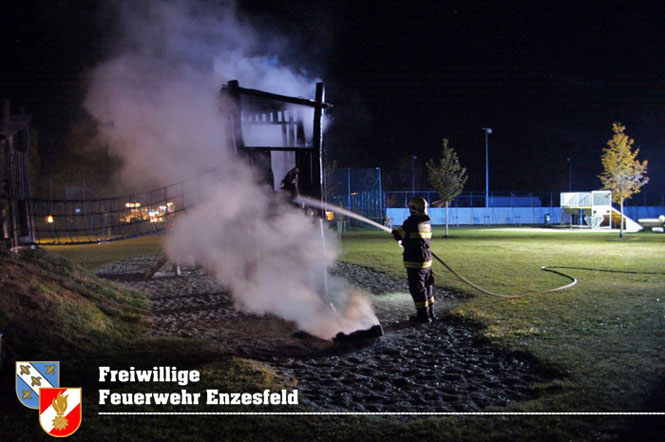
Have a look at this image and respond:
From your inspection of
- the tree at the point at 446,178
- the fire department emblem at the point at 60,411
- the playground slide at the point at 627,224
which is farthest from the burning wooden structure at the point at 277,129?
the playground slide at the point at 627,224

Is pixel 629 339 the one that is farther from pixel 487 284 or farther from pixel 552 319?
pixel 487 284

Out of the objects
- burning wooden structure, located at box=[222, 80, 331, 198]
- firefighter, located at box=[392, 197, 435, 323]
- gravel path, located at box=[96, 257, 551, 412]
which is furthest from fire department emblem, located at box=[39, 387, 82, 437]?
firefighter, located at box=[392, 197, 435, 323]

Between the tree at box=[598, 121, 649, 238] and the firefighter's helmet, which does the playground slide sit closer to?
the tree at box=[598, 121, 649, 238]

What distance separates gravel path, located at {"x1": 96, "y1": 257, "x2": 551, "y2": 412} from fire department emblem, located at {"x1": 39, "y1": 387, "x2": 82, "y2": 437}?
194 cm

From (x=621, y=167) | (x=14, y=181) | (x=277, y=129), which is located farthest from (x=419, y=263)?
(x=621, y=167)

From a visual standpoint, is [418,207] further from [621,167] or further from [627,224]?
[627,224]

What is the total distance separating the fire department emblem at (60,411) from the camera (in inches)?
143

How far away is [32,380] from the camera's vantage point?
13.4 ft

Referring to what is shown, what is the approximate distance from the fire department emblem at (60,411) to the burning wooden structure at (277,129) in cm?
449

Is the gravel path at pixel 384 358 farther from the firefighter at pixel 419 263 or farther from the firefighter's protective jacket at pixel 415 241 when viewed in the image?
the firefighter's protective jacket at pixel 415 241

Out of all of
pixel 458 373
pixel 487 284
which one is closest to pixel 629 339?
pixel 458 373

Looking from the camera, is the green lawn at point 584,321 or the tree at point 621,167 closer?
the green lawn at point 584,321

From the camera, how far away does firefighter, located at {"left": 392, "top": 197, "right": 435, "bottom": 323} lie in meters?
7.78

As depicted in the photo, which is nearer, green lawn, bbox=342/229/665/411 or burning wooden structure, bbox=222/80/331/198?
green lawn, bbox=342/229/665/411
